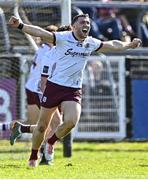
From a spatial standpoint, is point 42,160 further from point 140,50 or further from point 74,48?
point 140,50

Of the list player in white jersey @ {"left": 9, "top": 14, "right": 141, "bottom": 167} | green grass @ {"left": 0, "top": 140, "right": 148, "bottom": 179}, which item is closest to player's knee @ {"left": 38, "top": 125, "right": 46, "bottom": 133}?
player in white jersey @ {"left": 9, "top": 14, "right": 141, "bottom": 167}

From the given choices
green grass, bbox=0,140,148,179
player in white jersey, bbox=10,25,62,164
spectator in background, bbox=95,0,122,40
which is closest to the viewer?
green grass, bbox=0,140,148,179

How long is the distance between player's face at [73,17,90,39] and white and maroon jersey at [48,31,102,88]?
0.32 feet

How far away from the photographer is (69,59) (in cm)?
1214

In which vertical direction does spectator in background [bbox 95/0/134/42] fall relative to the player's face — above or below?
above

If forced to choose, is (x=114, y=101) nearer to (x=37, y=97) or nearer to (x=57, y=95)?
(x=37, y=97)

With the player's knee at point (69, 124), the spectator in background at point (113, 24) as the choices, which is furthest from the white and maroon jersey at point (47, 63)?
the spectator in background at point (113, 24)

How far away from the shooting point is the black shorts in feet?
39.5

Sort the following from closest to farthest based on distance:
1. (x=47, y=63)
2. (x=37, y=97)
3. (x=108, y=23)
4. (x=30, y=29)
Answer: (x=30, y=29), (x=47, y=63), (x=37, y=97), (x=108, y=23)

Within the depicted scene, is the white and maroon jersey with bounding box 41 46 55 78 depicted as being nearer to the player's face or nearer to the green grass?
the player's face

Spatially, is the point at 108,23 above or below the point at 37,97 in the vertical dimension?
above

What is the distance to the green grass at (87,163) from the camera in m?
10.9

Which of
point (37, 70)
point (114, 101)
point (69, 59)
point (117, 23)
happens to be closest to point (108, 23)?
point (117, 23)

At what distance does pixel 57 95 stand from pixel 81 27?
1.06 meters
